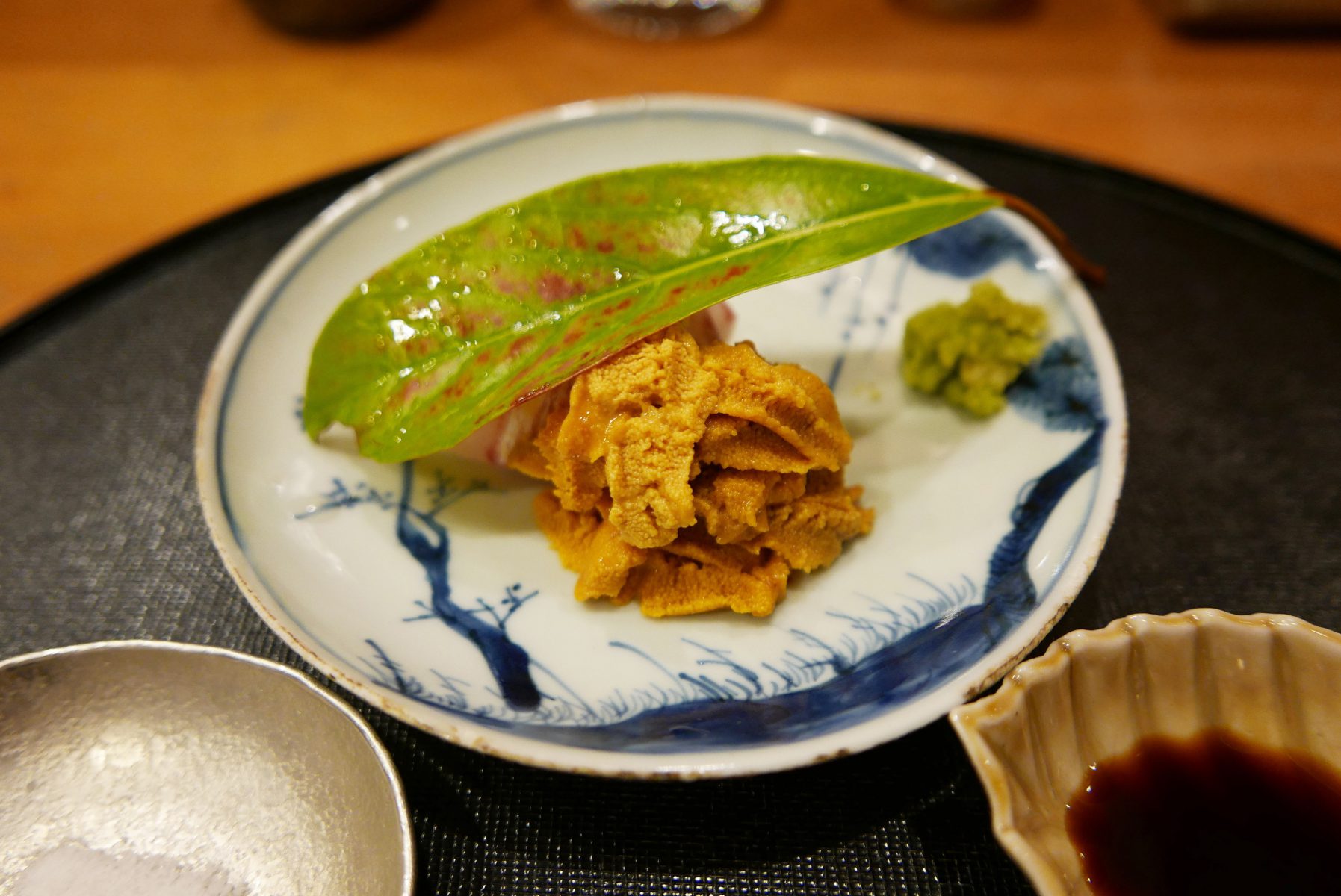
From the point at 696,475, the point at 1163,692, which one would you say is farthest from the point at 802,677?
the point at 1163,692

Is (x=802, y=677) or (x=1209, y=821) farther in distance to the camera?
(x=802, y=677)

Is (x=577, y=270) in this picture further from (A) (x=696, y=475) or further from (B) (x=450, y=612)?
(B) (x=450, y=612)

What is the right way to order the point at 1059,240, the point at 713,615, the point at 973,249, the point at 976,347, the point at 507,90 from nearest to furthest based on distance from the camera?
1. the point at 713,615
2. the point at 976,347
3. the point at 1059,240
4. the point at 973,249
5. the point at 507,90

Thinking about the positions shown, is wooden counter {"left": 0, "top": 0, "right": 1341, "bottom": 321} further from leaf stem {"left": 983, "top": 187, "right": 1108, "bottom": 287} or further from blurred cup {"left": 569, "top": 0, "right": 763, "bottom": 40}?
leaf stem {"left": 983, "top": 187, "right": 1108, "bottom": 287}

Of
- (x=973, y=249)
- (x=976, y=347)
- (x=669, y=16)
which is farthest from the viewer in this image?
(x=669, y=16)

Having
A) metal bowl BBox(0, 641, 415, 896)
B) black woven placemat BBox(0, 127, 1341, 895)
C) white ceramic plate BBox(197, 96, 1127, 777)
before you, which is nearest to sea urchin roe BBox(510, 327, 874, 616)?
white ceramic plate BBox(197, 96, 1127, 777)

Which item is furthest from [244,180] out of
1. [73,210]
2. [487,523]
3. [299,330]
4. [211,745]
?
[211,745]
